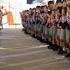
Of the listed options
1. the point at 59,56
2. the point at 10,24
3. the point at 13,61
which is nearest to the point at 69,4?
the point at 59,56

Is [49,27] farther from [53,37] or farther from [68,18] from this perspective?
[68,18]

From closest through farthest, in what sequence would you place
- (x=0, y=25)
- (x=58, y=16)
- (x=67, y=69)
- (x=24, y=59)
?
(x=67, y=69) → (x=24, y=59) → (x=58, y=16) → (x=0, y=25)

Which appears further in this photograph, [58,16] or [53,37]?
[53,37]

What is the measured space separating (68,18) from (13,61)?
1778 millimetres

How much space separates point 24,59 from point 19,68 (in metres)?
1.32

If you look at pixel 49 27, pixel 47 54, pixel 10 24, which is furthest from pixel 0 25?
pixel 47 54

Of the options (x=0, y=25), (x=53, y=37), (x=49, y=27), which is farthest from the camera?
(x=0, y=25)

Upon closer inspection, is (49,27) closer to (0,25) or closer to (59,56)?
(59,56)

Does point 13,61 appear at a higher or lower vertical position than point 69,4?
lower

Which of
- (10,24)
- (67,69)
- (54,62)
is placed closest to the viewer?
(67,69)

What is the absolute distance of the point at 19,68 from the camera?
6797 mm

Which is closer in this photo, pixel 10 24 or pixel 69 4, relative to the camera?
pixel 69 4

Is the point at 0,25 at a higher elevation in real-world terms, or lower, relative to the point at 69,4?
lower

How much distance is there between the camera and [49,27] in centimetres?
1052
